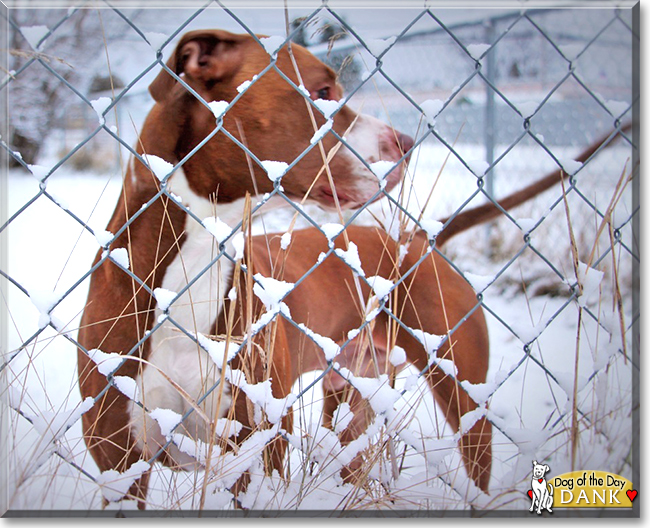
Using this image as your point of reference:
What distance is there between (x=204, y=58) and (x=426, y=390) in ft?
3.41

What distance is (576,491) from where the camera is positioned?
3.62ft

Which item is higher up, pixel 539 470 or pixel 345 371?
pixel 345 371

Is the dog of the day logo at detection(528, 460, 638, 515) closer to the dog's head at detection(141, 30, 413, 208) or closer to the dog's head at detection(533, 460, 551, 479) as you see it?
the dog's head at detection(533, 460, 551, 479)

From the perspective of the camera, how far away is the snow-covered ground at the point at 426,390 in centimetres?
104

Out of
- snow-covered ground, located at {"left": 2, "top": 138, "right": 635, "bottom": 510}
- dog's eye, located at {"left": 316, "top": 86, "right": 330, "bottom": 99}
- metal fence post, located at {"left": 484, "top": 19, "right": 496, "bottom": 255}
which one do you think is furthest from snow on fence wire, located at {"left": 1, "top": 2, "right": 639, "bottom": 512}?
metal fence post, located at {"left": 484, "top": 19, "right": 496, "bottom": 255}

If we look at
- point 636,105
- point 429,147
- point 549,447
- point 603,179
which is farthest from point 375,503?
point 429,147

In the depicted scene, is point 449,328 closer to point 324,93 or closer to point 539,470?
point 539,470

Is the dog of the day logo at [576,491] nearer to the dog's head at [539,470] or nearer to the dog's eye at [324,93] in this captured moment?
the dog's head at [539,470]

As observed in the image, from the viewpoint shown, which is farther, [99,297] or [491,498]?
[99,297]

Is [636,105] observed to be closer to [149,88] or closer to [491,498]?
[491,498]

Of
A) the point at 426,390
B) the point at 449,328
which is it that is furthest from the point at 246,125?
the point at 449,328

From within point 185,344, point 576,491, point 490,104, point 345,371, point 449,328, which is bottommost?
point 576,491

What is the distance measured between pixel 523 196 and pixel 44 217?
340 cm

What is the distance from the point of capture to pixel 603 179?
148 inches
